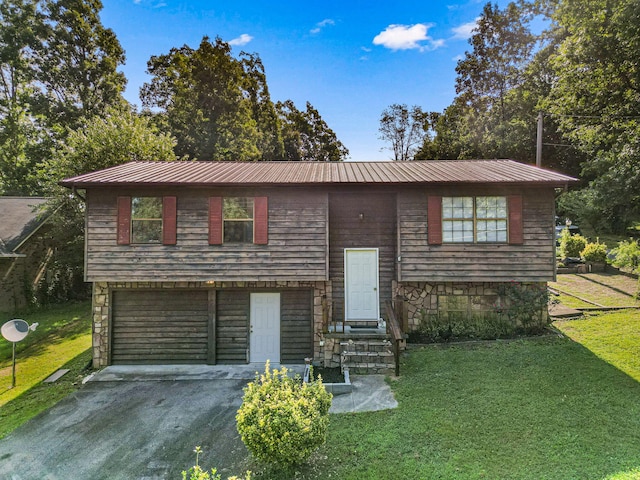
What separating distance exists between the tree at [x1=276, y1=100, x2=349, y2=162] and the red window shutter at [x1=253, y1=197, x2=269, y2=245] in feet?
93.0

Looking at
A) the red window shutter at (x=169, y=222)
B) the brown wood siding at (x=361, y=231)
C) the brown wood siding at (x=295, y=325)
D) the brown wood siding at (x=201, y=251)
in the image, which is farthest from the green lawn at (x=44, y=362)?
the brown wood siding at (x=361, y=231)

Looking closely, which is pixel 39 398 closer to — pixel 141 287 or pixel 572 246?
pixel 141 287

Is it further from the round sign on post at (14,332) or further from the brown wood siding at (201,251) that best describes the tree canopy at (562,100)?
the round sign on post at (14,332)

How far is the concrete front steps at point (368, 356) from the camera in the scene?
7.90 meters

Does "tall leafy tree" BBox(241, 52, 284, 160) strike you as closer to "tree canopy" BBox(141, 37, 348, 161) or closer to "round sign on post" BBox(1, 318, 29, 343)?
"tree canopy" BBox(141, 37, 348, 161)

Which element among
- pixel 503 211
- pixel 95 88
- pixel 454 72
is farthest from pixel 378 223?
pixel 454 72

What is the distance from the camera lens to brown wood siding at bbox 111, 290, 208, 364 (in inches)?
367

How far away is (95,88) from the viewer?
72.0ft

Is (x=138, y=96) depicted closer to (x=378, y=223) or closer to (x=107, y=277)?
(x=107, y=277)

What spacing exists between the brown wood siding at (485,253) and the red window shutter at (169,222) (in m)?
5.92

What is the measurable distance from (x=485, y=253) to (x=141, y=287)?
9281mm

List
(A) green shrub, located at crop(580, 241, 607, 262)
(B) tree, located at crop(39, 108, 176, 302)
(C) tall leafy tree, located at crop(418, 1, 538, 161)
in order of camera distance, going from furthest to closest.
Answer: (C) tall leafy tree, located at crop(418, 1, 538, 161)
(A) green shrub, located at crop(580, 241, 607, 262)
(B) tree, located at crop(39, 108, 176, 302)

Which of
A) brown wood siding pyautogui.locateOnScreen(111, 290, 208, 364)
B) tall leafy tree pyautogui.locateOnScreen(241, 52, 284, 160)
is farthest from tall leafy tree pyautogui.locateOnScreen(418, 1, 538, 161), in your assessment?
brown wood siding pyautogui.locateOnScreen(111, 290, 208, 364)

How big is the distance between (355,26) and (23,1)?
68.3ft
